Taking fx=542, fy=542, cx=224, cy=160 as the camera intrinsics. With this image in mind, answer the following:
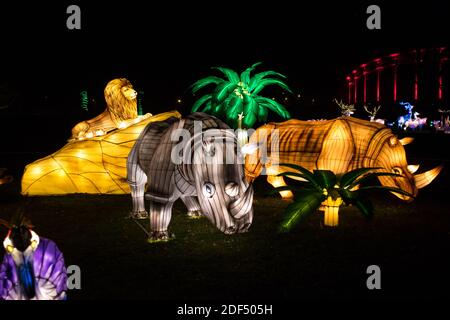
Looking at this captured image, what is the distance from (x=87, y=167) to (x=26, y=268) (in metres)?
8.43

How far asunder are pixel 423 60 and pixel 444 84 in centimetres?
310

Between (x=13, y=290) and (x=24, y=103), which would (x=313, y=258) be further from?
(x=24, y=103)

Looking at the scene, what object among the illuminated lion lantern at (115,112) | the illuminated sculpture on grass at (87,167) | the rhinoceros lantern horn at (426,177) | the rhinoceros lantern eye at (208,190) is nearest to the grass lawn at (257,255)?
the rhinoceros lantern horn at (426,177)

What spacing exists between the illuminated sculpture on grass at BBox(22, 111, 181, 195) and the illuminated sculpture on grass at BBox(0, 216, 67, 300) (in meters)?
8.03

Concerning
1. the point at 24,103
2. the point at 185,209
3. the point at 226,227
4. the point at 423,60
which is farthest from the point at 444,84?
the point at 226,227

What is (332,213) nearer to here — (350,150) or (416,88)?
(350,150)

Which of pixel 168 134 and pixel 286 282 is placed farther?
pixel 168 134

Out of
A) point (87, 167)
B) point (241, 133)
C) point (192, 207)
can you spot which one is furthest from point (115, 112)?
point (241, 133)

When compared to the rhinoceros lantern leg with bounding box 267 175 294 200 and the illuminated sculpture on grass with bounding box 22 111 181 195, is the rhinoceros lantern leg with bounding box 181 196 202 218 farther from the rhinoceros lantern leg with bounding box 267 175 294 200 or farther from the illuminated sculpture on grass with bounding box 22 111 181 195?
the illuminated sculpture on grass with bounding box 22 111 181 195

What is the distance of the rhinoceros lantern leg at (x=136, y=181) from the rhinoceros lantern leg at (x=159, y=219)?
1484 mm

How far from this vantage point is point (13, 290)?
13.9 feet

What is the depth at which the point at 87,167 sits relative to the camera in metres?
12.5

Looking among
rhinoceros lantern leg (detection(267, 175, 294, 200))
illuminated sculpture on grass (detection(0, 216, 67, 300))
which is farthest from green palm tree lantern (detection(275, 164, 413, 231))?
illuminated sculpture on grass (detection(0, 216, 67, 300))

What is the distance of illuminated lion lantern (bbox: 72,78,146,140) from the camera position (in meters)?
12.4
